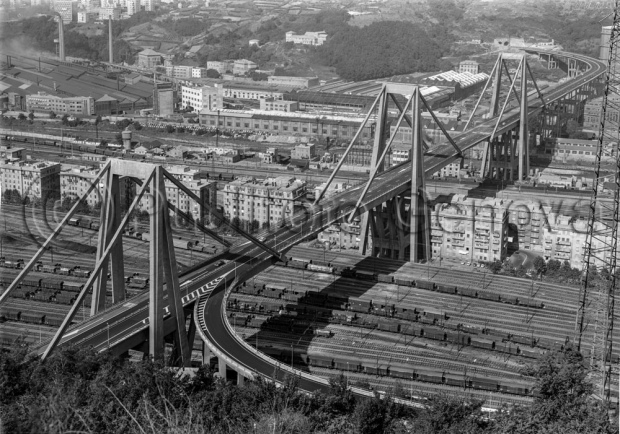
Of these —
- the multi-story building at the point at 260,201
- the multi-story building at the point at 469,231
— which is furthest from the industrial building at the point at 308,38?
the multi-story building at the point at 469,231

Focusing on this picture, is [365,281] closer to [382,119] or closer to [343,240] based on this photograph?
[343,240]

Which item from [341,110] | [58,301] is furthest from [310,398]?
[341,110]

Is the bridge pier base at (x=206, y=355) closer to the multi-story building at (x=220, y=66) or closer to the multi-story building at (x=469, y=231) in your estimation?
the multi-story building at (x=469, y=231)

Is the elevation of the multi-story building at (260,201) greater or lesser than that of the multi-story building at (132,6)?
lesser

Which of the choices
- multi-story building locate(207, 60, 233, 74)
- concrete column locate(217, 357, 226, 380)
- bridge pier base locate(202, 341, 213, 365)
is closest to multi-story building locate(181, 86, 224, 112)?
multi-story building locate(207, 60, 233, 74)

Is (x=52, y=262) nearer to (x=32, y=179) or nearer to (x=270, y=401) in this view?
(x=32, y=179)
